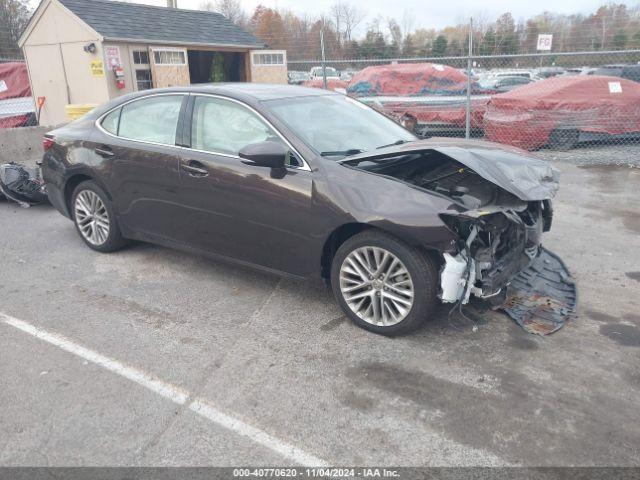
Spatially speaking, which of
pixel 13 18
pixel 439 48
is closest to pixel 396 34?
pixel 439 48

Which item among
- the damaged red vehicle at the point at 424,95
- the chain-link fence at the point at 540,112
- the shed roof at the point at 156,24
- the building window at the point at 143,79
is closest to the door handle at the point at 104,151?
the chain-link fence at the point at 540,112

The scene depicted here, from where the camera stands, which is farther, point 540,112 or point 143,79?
point 143,79

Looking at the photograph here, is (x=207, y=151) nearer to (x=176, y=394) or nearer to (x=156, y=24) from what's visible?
(x=176, y=394)

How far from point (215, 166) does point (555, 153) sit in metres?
8.15

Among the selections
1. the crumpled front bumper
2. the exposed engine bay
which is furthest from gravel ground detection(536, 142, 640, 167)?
the exposed engine bay

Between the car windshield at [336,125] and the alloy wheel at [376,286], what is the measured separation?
33.0 inches

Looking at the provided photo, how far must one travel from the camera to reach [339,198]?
147 inches

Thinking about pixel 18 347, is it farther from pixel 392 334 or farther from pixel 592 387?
pixel 592 387

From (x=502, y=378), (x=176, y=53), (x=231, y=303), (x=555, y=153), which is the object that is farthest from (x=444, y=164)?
(x=176, y=53)

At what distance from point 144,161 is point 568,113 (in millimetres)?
8317

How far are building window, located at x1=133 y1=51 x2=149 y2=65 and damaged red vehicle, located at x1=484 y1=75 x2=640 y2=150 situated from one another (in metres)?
7.74

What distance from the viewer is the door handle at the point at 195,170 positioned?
170 inches

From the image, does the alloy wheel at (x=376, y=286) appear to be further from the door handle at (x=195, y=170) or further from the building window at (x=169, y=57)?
the building window at (x=169, y=57)

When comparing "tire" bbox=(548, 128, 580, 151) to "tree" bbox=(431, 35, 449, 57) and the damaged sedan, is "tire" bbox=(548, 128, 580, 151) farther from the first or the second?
"tree" bbox=(431, 35, 449, 57)
